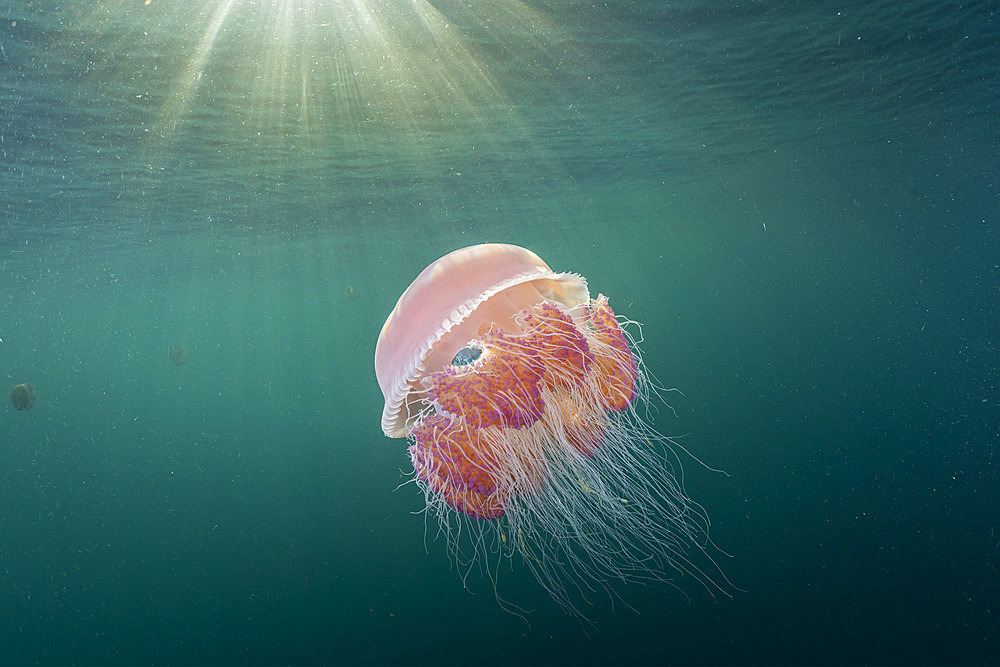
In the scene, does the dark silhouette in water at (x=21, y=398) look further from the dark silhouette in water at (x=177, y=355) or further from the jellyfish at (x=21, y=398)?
the dark silhouette in water at (x=177, y=355)

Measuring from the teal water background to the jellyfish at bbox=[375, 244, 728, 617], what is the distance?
1592mm

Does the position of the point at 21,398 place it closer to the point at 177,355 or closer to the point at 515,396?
the point at 177,355

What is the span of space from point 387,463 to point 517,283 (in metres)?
16.7

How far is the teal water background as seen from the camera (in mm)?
6926

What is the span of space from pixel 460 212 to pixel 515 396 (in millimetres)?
15286

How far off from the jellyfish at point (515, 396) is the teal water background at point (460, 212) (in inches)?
62.7

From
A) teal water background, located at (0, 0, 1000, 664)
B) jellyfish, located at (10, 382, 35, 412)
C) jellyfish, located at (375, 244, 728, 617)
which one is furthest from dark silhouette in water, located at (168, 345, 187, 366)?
jellyfish, located at (375, 244, 728, 617)

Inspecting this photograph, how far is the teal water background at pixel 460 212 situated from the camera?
6926mm

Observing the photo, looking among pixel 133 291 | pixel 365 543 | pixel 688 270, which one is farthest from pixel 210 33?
pixel 688 270

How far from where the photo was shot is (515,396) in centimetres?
196

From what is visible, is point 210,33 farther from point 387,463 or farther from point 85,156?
point 387,463

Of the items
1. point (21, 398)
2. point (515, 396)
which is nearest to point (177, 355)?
point (21, 398)

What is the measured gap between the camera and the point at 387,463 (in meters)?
17.9

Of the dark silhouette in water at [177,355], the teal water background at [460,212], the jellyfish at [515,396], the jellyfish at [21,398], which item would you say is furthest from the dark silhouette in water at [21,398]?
the jellyfish at [515,396]
